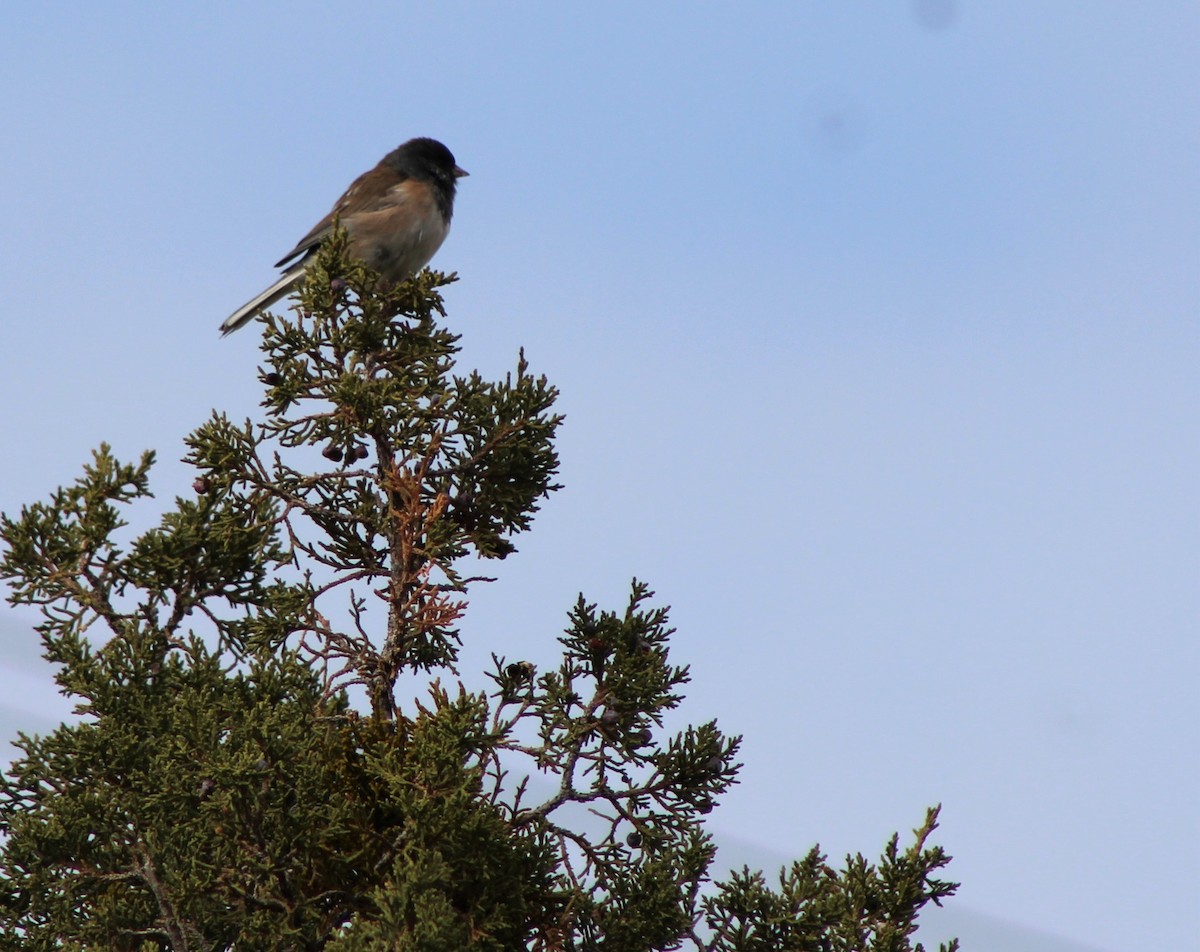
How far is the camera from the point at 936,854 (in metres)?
6.06

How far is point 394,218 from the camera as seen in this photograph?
10219 mm

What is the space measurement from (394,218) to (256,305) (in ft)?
4.31

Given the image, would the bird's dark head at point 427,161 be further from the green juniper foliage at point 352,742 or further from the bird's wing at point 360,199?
the green juniper foliage at point 352,742

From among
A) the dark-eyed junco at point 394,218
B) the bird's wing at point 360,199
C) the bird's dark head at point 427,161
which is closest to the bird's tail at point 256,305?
the dark-eyed junco at point 394,218

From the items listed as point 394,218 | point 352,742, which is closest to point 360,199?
point 394,218

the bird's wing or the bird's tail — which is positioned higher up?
the bird's wing

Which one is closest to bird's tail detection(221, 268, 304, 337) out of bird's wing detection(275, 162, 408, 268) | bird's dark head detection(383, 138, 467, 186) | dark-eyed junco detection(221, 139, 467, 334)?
dark-eyed junco detection(221, 139, 467, 334)

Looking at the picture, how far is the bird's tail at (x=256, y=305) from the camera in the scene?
31.2ft

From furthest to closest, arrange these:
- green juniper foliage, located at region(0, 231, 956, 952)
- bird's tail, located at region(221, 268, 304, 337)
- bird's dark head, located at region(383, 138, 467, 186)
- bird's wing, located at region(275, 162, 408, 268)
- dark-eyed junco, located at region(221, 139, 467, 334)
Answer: bird's dark head, located at region(383, 138, 467, 186)
bird's wing, located at region(275, 162, 408, 268)
dark-eyed junco, located at region(221, 139, 467, 334)
bird's tail, located at region(221, 268, 304, 337)
green juniper foliage, located at region(0, 231, 956, 952)

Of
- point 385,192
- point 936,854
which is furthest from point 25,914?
point 385,192

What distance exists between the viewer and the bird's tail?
9.52 meters

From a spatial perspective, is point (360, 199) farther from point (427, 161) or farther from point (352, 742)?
point (352, 742)

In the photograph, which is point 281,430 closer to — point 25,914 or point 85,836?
point 85,836

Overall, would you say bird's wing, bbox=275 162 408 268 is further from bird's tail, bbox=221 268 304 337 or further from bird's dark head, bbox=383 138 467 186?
bird's tail, bbox=221 268 304 337
